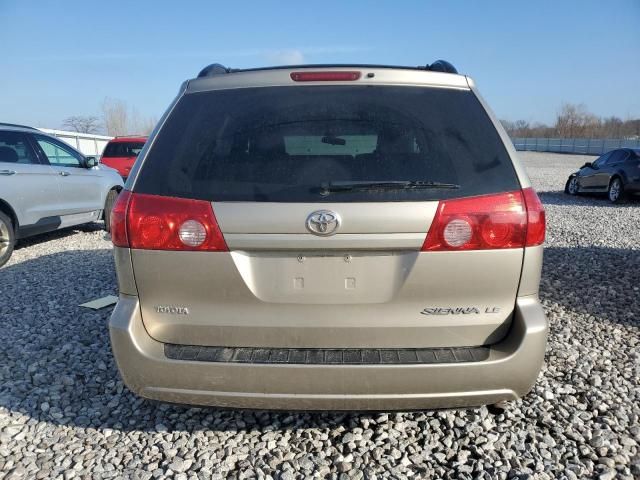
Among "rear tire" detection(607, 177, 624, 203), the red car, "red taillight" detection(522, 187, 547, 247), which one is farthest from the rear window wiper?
the red car

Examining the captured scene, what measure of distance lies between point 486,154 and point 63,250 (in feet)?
22.4

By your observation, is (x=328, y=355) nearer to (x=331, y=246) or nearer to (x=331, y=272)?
(x=331, y=272)

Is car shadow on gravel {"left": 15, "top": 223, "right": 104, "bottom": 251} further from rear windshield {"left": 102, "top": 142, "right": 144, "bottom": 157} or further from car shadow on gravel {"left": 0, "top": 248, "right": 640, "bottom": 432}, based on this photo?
rear windshield {"left": 102, "top": 142, "right": 144, "bottom": 157}

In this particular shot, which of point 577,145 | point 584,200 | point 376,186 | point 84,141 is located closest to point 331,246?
point 376,186

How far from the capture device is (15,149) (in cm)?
662

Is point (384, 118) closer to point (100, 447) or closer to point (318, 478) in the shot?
point (318, 478)

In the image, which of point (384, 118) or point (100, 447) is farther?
point (100, 447)

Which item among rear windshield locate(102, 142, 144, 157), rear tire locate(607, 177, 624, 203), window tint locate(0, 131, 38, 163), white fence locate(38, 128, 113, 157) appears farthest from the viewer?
white fence locate(38, 128, 113, 157)

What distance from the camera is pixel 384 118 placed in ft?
7.10

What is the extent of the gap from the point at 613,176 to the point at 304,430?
13.4m

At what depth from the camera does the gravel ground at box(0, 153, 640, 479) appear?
7.40 feet

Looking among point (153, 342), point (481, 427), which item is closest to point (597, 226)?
point (481, 427)

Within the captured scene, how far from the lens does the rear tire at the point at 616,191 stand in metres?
12.4

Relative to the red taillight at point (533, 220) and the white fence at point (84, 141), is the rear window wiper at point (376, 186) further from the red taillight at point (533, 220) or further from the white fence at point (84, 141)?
the white fence at point (84, 141)
